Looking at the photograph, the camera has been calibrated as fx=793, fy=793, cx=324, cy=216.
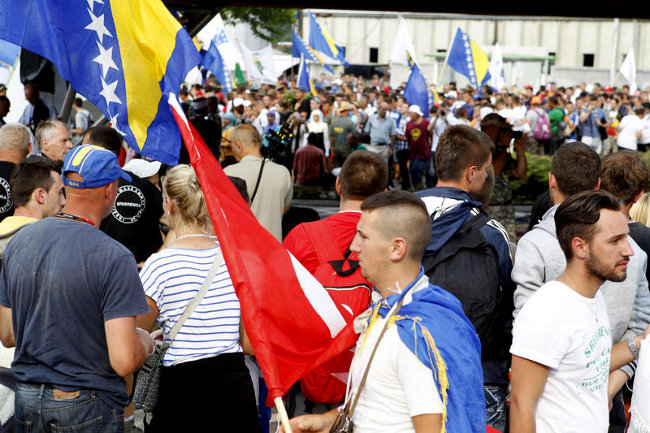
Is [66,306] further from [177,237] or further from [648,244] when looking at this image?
[648,244]

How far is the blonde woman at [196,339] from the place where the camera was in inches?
144

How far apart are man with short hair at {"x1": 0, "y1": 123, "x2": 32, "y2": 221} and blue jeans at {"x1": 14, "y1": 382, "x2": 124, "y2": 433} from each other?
9.78ft

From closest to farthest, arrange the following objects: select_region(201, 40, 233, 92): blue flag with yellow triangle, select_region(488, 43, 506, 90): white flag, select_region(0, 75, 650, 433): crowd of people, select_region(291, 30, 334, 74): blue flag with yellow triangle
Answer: select_region(0, 75, 650, 433): crowd of people
select_region(201, 40, 233, 92): blue flag with yellow triangle
select_region(291, 30, 334, 74): blue flag with yellow triangle
select_region(488, 43, 506, 90): white flag

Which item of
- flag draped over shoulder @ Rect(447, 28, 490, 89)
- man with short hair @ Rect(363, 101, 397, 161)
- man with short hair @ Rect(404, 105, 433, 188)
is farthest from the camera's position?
flag draped over shoulder @ Rect(447, 28, 490, 89)

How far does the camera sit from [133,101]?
4.19 meters

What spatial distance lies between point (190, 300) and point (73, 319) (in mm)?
664

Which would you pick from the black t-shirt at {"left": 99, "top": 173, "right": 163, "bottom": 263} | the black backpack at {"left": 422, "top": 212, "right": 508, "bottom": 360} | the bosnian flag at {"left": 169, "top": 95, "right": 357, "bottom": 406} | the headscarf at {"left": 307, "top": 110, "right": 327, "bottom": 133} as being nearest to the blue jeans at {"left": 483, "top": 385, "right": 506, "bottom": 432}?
the black backpack at {"left": 422, "top": 212, "right": 508, "bottom": 360}

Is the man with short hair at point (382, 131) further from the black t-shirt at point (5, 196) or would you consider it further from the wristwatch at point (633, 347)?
the wristwatch at point (633, 347)

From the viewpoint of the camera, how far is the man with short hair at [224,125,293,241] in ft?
21.5

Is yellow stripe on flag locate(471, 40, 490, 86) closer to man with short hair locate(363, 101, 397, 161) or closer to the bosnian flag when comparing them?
man with short hair locate(363, 101, 397, 161)

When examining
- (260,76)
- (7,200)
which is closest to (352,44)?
(260,76)

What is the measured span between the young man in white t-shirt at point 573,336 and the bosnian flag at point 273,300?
71cm

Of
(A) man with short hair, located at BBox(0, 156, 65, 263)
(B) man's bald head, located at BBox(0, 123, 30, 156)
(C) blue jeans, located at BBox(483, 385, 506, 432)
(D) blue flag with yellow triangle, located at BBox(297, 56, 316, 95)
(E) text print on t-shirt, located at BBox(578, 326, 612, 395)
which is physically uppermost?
(D) blue flag with yellow triangle, located at BBox(297, 56, 316, 95)

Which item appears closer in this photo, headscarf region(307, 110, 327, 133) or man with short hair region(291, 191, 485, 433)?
man with short hair region(291, 191, 485, 433)
